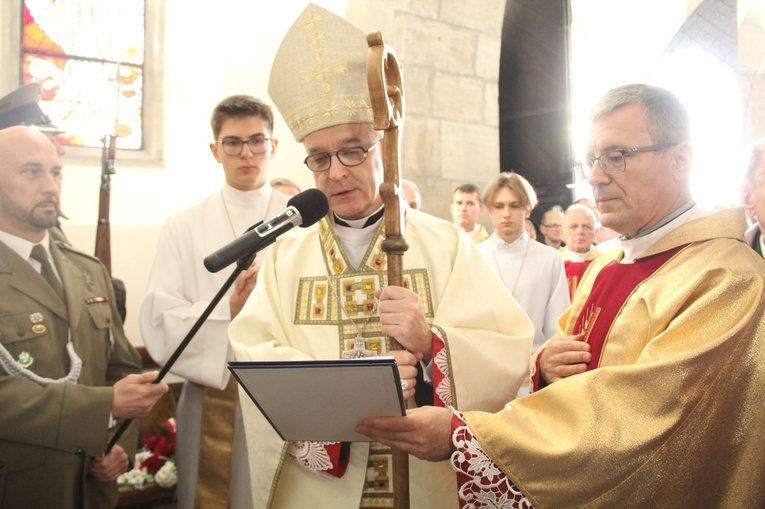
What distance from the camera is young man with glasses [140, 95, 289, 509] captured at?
3031 millimetres

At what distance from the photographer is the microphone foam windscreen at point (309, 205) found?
1.91 meters

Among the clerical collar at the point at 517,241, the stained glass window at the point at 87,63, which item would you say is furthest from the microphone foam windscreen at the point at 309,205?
the stained glass window at the point at 87,63

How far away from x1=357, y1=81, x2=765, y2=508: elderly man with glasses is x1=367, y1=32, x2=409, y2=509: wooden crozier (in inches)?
5.4

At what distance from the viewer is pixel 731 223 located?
1917mm

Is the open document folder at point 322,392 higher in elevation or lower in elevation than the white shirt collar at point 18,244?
lower

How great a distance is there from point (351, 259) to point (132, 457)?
137cm

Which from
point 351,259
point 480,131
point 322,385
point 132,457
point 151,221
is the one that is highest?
point 480,131

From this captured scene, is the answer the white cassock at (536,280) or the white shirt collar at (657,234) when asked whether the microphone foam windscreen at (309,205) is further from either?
the white cassock at (536,280)

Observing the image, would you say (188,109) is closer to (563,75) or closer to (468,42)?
(468,42)

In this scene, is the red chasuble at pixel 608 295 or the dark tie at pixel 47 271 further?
the dark tie at pixel 47 271

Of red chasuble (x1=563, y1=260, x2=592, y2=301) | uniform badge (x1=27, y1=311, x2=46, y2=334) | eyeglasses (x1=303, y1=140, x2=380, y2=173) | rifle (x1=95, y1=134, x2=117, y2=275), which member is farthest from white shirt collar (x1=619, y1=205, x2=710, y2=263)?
rifle (x1=95, y1=134, x2=117, y2=275)

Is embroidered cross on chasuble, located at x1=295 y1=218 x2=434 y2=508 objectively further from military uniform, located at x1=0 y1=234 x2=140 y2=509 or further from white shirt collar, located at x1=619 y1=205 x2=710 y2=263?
military uniform, located at x1=0 y1=234 x2=140 y2=509

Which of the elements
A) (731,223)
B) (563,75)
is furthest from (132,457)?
(563,75)

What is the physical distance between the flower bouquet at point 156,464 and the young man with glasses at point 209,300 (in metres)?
0.93
